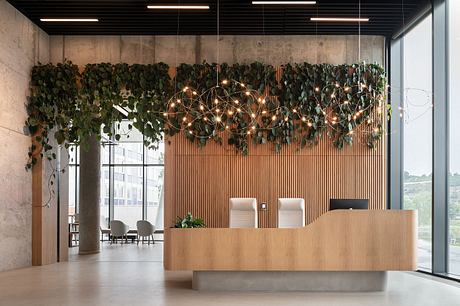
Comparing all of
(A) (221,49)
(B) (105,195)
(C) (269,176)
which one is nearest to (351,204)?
(C) (269,176)

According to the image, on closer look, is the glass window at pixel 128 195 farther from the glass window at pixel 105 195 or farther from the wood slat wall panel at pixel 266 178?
the wood slat wall panel at pixel 266 178

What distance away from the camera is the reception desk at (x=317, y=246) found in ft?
27.5

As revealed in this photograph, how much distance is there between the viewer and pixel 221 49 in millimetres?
12938

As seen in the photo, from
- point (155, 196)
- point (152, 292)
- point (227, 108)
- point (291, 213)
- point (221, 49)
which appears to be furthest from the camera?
point (155, 196)

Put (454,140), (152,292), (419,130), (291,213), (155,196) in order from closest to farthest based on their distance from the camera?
(152,292) < (454,140) < (291,213) < (419,130) < (155,196)

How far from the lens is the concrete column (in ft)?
53.7

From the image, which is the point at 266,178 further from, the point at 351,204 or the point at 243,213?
the point at 351,204

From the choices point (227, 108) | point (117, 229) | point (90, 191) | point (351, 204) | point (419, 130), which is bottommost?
point (117, 229)

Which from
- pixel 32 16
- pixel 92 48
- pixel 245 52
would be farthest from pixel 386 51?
pixel 32 16

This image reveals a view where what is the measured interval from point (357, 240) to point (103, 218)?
14418mm

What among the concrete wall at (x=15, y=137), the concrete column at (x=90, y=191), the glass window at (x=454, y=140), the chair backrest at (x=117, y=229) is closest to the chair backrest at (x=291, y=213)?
the glass window at (x=454, y=140)

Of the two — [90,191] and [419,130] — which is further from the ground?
[419,130]

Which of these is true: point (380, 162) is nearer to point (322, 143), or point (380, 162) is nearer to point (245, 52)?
point (322, 143)

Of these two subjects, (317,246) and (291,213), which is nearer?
(317,246)
